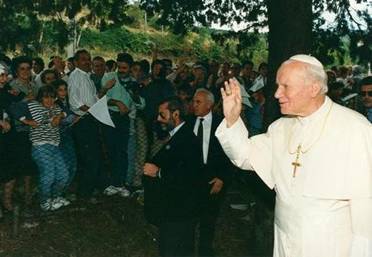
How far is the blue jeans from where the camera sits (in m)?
7.14

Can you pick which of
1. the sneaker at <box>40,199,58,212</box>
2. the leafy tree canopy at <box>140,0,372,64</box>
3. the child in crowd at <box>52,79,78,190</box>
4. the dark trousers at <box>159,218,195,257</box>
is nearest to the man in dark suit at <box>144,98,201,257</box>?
the dark trousers at <box>159,218,195,257</box>

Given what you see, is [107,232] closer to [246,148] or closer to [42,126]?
[42,126]

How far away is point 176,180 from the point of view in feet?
17.0

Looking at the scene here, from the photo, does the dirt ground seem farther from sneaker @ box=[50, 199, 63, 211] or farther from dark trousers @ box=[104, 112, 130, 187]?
dark trousers @ box=[104, 112, 130, 187]

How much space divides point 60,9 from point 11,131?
3.21 m

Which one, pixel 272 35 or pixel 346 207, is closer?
pixel 346 207

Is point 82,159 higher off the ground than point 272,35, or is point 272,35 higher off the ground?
point 272,35

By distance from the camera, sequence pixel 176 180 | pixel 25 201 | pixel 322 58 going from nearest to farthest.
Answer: pixel 176 180 → pixel 25 201 → pixel 322 58

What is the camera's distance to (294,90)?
142 inches

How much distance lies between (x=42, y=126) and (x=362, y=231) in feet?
15.3

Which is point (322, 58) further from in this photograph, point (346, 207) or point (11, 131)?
Result: point (346, 207)

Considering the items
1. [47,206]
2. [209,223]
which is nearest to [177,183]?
[209,223]

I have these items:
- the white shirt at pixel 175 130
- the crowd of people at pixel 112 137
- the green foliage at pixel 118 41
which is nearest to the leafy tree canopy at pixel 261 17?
the crowd of people at pixel 112 137

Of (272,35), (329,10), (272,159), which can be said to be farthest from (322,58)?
(272,159)
